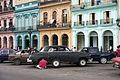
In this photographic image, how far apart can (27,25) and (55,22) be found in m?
8.72

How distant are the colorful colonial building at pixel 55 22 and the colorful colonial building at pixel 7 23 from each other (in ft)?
33.1

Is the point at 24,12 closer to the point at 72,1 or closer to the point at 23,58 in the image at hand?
the point at 72,1

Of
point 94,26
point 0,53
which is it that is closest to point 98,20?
point 94,26

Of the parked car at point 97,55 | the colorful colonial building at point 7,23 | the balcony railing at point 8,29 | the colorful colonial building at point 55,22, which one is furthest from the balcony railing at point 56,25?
the parked car at point 97,55

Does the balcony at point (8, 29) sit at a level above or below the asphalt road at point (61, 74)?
above

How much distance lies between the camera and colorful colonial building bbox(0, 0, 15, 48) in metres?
68.2

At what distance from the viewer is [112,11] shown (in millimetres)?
45688

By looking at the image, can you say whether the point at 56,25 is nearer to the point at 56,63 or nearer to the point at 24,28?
the point at 24,28

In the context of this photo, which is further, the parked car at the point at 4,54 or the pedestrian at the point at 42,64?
the parked car at the point at 4,54

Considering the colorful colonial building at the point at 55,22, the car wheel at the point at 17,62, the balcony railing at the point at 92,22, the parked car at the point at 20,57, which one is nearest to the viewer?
the parked car at the point at 20,57

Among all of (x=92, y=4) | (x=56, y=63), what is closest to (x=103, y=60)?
(x=56, y=63)

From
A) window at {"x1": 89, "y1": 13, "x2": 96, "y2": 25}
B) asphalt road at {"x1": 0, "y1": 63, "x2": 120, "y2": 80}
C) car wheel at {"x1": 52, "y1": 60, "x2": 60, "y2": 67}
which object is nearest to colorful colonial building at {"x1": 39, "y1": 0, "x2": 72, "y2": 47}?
window at {"x1": 89, "y1": 13, "x2": 96, "y2": 25}

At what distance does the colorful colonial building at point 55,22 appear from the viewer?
54.0 meters

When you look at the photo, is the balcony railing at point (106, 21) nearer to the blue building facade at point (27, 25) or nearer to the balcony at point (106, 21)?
the balcony at point (106, 21)
